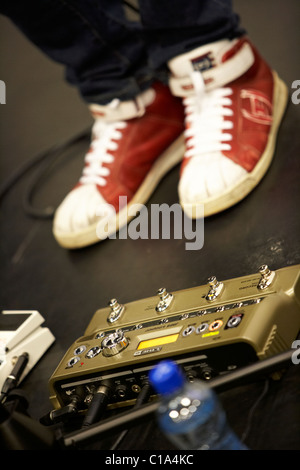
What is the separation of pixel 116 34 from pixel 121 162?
0.28m

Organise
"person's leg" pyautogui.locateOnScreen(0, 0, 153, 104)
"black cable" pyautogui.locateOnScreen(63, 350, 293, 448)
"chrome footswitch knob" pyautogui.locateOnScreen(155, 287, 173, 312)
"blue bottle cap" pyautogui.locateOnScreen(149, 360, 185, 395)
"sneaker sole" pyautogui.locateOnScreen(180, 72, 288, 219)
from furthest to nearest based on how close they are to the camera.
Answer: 1. "person's leg" pyautogui.locateOnScreen(0, 0, 153, 104)
2. "sneaker sole" pyautogui.locateOnScreen(180, 72, 288, 219)
3. "chrome footswitch knob" pyautogui.locateOnScreen(155, 287, 173, 312)
4. "black cable" pyautogui.locateOnScreen(63, 350, 293, 448)
5. "blue bottle cap" pyautogui.locateOnScreen(149, 360, 185, 395)

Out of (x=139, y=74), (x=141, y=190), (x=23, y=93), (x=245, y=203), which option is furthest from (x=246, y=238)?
(x=23, y=93)

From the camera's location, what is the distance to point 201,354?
30.8 inches

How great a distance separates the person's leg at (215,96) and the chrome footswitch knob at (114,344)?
401 millimetres

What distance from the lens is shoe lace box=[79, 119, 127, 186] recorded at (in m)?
1.36

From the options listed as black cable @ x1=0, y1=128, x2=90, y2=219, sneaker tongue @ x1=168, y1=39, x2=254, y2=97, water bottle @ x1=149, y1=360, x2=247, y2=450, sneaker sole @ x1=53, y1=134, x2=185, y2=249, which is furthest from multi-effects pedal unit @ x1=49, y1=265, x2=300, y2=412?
black cable @ x1=0, y1=128, x2=90, y2=219

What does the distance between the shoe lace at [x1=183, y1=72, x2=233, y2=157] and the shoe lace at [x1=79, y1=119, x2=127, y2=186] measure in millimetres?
182

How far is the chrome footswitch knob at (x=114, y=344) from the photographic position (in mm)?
857

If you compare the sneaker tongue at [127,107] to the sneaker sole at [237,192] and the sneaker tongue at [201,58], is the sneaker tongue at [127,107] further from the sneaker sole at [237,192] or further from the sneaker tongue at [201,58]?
the sneaker sole at [237,192]

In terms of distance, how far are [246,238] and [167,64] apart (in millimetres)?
450

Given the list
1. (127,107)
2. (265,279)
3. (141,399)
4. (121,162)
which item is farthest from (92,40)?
(141,399)

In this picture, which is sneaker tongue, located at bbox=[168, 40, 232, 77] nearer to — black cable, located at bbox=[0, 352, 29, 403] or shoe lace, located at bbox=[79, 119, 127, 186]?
shoe lace, located at bbox=[79, 119, 127, 186]
